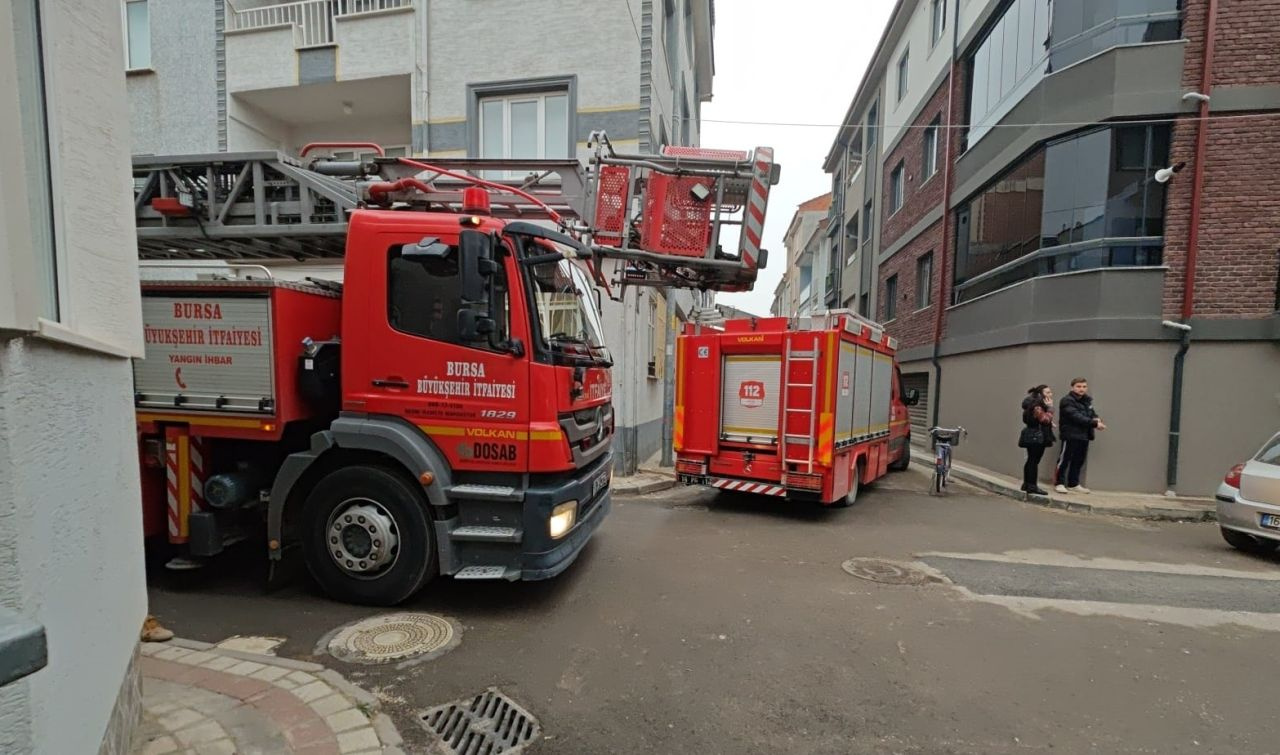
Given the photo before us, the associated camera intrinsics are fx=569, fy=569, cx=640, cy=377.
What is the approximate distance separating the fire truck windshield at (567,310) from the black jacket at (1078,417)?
7954 mm

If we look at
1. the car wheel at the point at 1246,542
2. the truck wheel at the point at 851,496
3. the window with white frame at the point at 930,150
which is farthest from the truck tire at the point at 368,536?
the window with white frame at the point at 930,150

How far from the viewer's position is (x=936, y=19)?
15.7 metres

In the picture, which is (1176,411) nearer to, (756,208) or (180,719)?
(756,208)

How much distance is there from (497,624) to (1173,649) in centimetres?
477

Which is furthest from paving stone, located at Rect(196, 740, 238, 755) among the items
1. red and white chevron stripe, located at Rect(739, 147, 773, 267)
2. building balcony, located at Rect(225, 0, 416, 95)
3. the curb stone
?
building balcony, located at Rect(225, 0, 416, 95)

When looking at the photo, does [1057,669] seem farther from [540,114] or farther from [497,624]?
[540,114]

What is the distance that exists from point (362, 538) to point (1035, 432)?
9.55 metres

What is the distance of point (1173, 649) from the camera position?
399 cm

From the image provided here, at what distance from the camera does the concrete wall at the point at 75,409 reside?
5.03 ft

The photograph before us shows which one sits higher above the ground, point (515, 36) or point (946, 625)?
point (515, 36)

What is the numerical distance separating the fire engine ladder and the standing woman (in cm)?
431

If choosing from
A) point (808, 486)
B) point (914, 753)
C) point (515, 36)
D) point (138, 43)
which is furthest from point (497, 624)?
point (138, 43)

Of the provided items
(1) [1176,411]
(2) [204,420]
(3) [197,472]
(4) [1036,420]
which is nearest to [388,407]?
(2) [204,420]

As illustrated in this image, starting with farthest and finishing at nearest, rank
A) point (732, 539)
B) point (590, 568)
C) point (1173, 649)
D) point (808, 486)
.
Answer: point (808, 486) < point (732, 539) < point (590, 568) < point (1173, 649)
